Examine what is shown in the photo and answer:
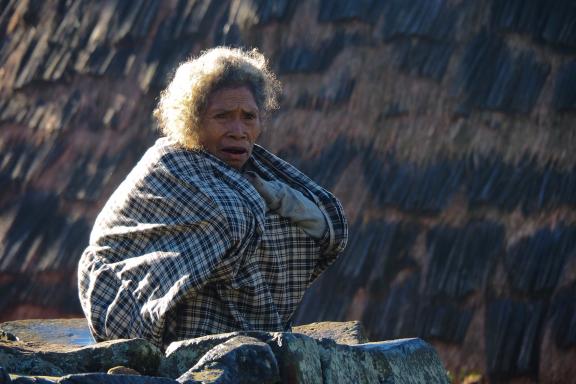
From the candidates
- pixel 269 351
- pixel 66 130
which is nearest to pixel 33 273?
pixel 66 130

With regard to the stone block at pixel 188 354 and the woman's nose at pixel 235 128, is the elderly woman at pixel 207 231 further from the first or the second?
the stone block at pixel 188 354

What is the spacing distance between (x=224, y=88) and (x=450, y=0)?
8.05 feet

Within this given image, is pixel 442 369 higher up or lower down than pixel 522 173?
lower down

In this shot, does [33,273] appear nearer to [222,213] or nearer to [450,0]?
[450,0]

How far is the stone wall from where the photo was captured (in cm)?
581

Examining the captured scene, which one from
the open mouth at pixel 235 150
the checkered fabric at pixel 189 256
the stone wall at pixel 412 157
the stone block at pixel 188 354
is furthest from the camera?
the stone wall at pixel 412 157

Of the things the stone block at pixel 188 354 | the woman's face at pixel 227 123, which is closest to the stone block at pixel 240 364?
the stone block at pixel 188 354

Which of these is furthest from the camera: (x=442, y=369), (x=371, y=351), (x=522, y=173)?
(x=522, y=173)

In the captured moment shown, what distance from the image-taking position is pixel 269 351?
2.83 meters

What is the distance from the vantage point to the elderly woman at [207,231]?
376 centimetres

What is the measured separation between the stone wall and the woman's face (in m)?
2.15

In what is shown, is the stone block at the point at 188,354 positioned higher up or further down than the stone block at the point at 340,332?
further down

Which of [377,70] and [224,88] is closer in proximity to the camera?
[224,88]

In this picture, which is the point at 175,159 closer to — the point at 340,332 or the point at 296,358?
the point at 340,332
